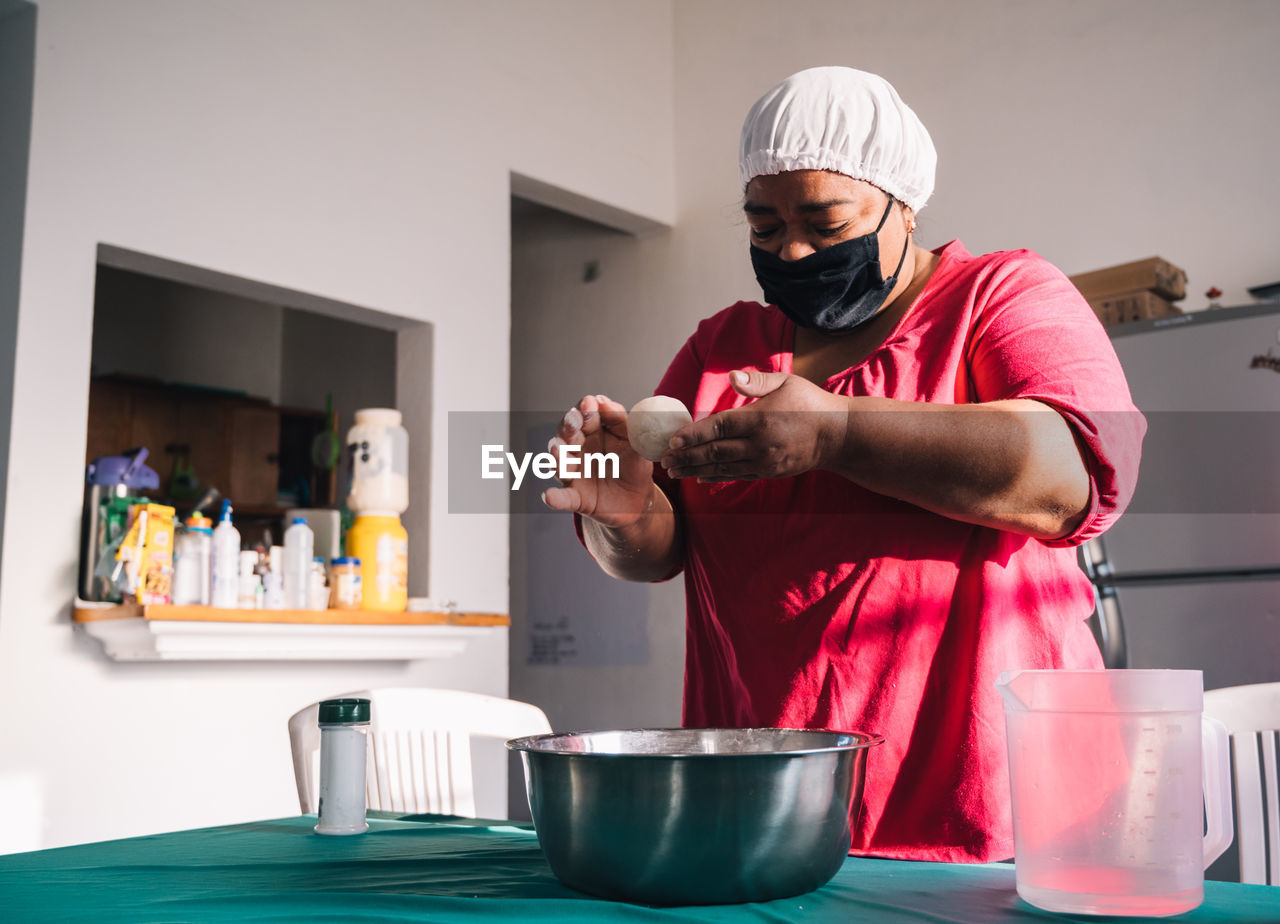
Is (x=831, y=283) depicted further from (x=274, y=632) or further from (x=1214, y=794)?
Answer: (x=274, y=632)

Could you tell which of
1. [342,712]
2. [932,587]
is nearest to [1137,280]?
[932,587]

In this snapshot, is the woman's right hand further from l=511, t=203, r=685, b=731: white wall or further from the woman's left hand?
l=511, t=203, r=685, b=731: white wall

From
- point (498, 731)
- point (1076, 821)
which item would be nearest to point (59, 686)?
point (498, 731)

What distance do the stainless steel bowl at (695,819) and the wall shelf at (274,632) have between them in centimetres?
166

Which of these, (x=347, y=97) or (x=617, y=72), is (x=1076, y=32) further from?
(x=347, y=97)

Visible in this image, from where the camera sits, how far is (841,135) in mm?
1154

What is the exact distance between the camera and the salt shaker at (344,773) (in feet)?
3.42

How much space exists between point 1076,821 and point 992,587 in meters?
0.37

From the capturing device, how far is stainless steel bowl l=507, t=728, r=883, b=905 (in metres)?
0.69

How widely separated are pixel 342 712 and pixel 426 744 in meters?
0.50

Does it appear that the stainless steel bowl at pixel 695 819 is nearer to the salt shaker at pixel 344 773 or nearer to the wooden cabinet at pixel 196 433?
the salt shaker at pixel 344 773

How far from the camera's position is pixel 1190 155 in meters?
2.92

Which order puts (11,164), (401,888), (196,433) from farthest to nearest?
(196,433) → (11,164) → (401,888)

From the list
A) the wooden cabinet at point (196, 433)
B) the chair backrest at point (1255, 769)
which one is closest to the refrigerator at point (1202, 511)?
the chair backrest at point (1255, 769)
